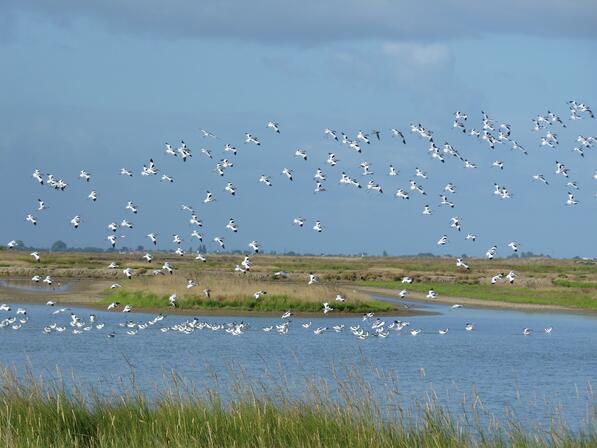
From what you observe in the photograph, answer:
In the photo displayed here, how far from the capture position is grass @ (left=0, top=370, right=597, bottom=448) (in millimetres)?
16125

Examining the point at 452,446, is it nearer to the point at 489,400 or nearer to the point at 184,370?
the point at 489,400

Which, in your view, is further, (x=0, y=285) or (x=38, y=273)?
(x=38, y=273)

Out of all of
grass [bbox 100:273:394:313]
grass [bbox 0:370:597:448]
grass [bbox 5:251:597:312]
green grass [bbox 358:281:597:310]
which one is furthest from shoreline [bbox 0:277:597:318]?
grass [bbox 0:370:597:448]

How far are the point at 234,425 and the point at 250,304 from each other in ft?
136

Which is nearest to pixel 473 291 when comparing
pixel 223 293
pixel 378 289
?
pixel 378 289

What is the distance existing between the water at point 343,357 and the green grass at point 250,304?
2.91m

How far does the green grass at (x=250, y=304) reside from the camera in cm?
5831

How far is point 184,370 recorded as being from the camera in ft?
112

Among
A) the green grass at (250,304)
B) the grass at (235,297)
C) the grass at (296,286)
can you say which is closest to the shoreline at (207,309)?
the green grass at (250,304)

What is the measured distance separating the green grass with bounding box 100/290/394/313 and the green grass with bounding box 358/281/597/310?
15.4 m

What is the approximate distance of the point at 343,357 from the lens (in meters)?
38.7

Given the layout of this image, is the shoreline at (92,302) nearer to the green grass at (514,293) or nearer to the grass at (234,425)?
the green grass at (514,293)

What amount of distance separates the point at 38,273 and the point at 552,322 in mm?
51963

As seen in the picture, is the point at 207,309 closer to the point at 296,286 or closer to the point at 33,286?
the point at 296,286
